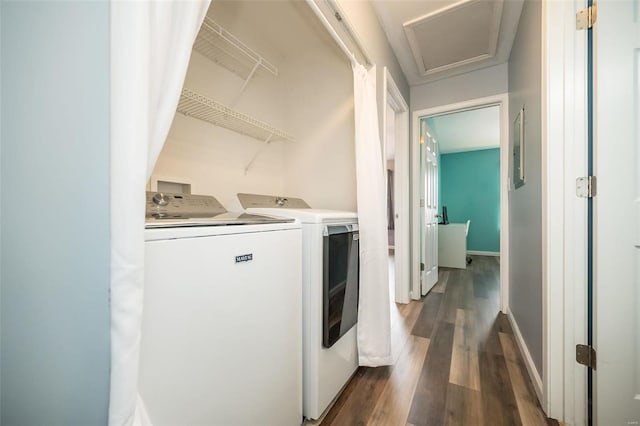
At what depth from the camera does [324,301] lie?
1.17 m

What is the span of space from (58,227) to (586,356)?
195 cm

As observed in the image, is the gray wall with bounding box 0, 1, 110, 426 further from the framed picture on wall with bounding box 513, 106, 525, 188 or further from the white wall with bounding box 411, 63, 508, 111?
the white wall with bounding box 411, 63, 508, 111

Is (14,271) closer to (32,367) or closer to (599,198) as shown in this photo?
(32,367)

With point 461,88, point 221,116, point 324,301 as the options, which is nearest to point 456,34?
point 461,88

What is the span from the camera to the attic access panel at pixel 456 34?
1828 millimetres

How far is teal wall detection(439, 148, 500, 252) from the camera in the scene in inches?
219

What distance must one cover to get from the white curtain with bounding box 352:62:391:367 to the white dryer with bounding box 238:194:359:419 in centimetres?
10

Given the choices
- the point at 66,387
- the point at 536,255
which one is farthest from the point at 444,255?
the point at 66,387

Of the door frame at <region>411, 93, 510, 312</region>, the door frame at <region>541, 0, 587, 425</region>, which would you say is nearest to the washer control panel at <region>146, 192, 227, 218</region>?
the door frame at <region>541, 0, 587, 425</region>

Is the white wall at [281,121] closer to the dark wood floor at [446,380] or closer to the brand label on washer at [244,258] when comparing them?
the brand label on washer at [244,258]

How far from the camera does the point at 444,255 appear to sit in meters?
4.43

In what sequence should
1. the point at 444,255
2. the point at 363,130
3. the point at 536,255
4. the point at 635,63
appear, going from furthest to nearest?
1. the point at 444,255
2. the point at 363,130
3. the point at 536,255
4. the point at 635,63

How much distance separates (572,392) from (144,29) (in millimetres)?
2032

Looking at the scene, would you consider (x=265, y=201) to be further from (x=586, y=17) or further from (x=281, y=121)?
(x=586, y=17)
